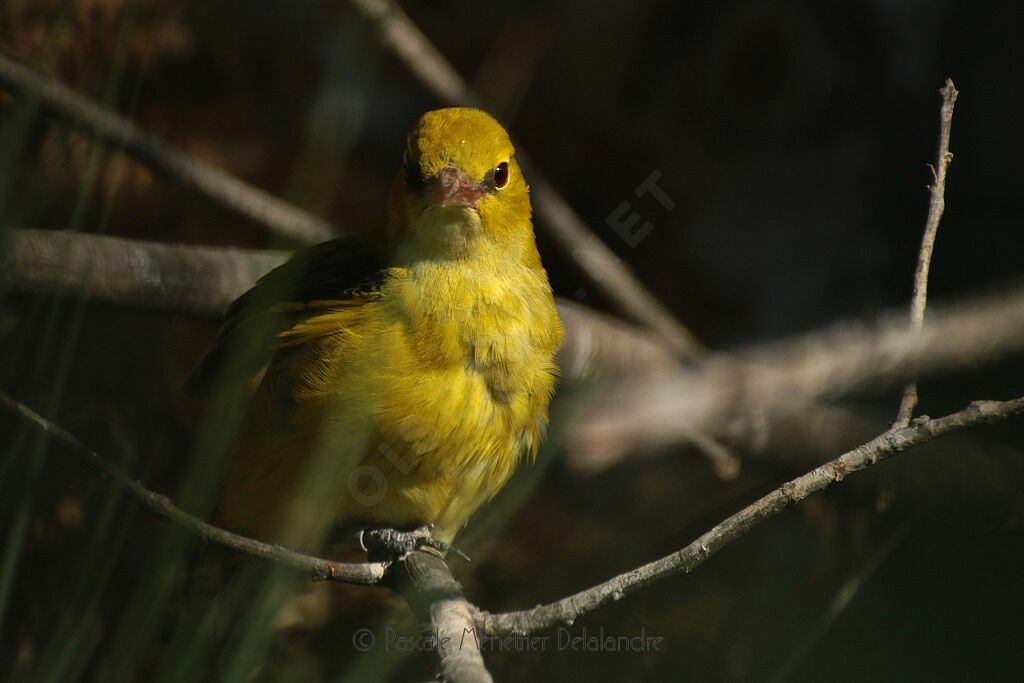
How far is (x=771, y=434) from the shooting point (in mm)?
5094

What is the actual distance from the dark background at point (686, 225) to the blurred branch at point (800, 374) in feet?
0.94

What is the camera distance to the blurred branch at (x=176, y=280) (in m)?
3.03

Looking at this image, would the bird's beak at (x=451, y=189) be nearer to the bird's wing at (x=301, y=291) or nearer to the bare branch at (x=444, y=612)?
the bird's wing at (x=301, y=291)

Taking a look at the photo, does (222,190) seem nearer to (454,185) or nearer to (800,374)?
(454,185)

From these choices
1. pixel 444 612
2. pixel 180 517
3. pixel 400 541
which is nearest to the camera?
pixel 180 517

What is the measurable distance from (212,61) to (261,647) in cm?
416

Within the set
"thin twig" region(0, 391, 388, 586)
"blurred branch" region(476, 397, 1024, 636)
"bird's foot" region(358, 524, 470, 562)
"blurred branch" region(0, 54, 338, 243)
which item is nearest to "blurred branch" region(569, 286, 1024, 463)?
"blurred branch" region(0, 54, 338, 243)

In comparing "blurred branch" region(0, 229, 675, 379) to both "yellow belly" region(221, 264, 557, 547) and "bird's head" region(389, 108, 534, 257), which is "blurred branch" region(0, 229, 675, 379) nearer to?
"yellow belly" region(221, 264, 557, 547)

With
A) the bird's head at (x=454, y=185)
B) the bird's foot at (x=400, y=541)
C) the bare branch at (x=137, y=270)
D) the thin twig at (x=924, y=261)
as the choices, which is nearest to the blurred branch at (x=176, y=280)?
the bare branch at (x=137, y=270)

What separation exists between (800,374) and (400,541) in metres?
2.44

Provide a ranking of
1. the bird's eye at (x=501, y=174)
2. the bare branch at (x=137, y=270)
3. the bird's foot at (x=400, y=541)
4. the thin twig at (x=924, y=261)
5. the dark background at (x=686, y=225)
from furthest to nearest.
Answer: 1. the dark background at (x=686, y=225)
2. the bird's eye at (x=501, y=174)
3. the bird's foot at (x=400, y=541)
4. the bare branch at (x=137, y=270)
5. the thin twig at (x=924, y=261)

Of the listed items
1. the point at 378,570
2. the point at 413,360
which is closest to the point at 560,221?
the point at 413,360

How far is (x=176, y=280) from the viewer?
3963 millimetres

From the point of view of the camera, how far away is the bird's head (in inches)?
127
